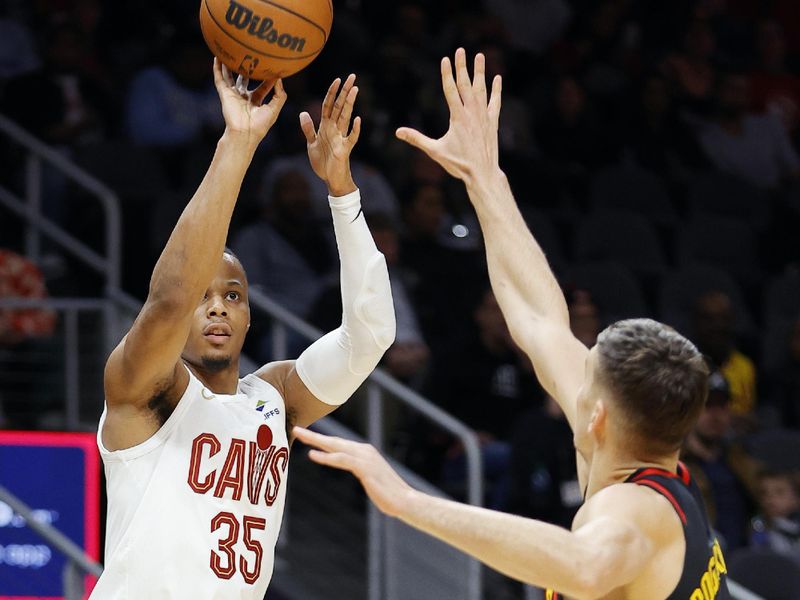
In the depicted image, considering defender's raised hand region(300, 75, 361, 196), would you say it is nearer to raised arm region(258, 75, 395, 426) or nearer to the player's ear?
raised arm region(258, 75, 395, 426)

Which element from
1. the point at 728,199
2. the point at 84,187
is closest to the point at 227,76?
the point at 84,187

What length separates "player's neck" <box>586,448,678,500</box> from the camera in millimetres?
2887

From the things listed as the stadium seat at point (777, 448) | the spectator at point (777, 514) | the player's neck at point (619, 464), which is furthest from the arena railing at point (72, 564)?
the stadium seat at point (777, 448)

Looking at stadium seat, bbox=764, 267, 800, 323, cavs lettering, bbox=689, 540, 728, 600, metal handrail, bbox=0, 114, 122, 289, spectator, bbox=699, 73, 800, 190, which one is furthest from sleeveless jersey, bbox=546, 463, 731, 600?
spectator, bbox=699, 73, 800, 190

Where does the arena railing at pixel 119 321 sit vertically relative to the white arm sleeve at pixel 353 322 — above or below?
below

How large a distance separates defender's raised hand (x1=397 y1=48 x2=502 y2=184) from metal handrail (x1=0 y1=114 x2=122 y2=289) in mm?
3544

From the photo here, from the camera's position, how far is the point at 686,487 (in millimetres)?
2922

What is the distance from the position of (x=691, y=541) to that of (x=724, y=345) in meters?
5.87

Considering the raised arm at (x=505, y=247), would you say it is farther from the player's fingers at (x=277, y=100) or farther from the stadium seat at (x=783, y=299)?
Result: the stadium seat at (x=783, y=299)

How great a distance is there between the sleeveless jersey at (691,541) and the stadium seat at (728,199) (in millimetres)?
8011

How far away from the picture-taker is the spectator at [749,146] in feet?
37.0

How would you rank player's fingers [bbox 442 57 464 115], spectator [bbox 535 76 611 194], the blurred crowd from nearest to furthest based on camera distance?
player's fingers [bbox 442 57 464 115] < the blurred crowd < spectator [bbox 535 76 611 194]

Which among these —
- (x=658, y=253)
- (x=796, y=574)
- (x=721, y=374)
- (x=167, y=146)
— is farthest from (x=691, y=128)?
(x=796, y=574)

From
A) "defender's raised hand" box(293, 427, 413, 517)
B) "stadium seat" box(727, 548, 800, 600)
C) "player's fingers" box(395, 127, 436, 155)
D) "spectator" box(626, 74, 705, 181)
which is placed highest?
"player's fingers" box(395, 127, 436, 155)
